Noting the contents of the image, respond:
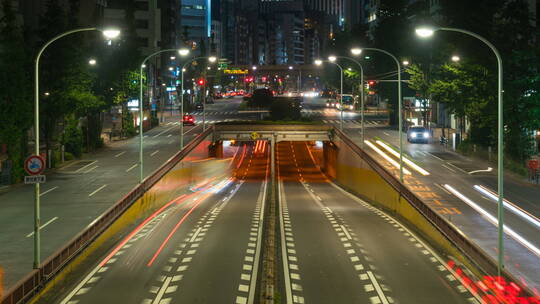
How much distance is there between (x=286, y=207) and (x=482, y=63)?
2927 centimetres

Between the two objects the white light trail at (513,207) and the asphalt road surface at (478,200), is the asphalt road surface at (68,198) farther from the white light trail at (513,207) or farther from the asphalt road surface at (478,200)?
the white light trail at (513,207)

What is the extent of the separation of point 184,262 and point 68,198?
66.5 ft

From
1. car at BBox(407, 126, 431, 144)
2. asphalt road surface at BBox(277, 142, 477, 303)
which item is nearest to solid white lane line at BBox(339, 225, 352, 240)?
asphalt road surface at BBox(277, 142, 477, 303)

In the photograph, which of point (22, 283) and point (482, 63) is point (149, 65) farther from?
point (22, 283)

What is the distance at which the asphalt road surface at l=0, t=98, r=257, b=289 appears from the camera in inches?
1130

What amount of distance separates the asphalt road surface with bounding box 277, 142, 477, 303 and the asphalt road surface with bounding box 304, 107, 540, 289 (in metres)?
3.17

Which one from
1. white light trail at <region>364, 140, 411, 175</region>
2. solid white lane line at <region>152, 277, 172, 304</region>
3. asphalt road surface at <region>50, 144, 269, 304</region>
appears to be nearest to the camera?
solid white lane line at <region>152, 277, 172, 304</region>

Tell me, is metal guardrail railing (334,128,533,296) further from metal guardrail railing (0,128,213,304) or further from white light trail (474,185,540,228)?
metal guardrail railing (0,128,213,304)

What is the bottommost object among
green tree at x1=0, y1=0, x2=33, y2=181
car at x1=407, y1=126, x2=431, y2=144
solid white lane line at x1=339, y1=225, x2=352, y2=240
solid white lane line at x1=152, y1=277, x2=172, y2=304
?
solid white lane line at x1=339, y1=225, x2=352, y2=240

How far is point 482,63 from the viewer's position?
65.8 meters

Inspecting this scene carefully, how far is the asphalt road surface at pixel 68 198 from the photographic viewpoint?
28.7 metres

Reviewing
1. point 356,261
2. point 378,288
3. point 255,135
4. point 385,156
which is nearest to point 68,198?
point 356,261

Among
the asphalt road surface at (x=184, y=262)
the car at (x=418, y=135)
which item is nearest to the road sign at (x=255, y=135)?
the car at (x=418, y=135)

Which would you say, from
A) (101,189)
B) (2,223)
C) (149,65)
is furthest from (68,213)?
(149,65)
